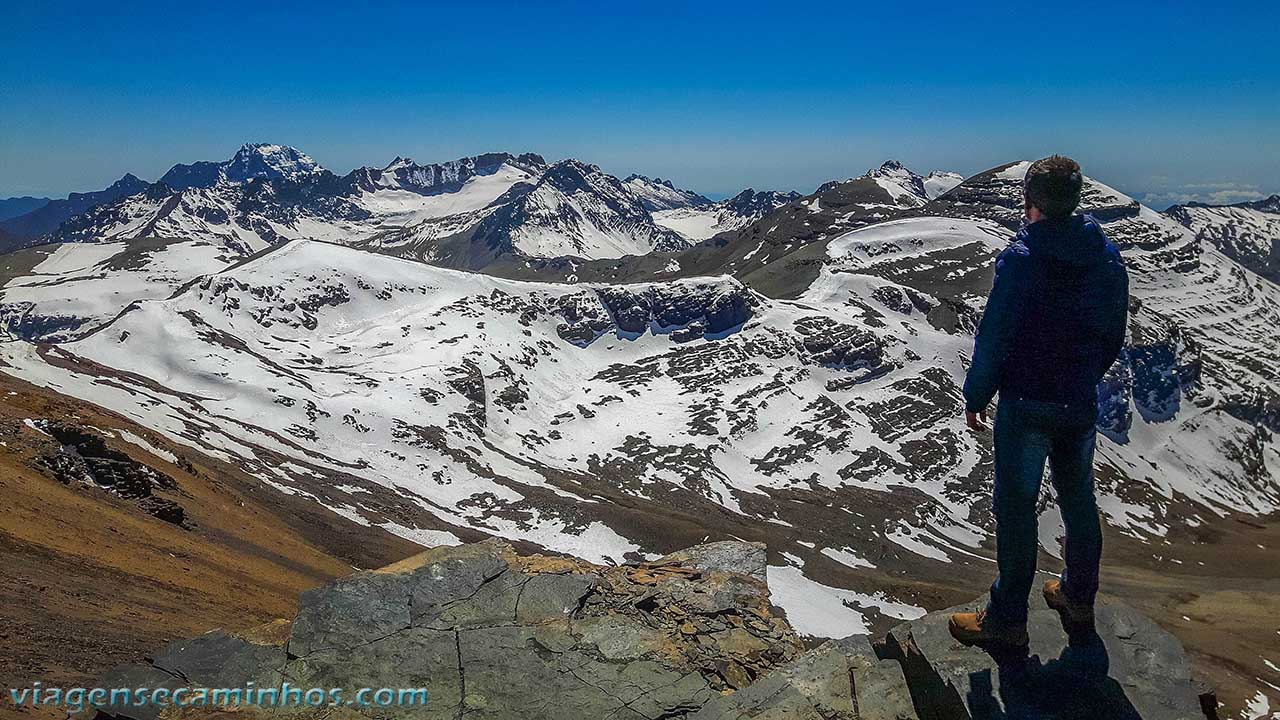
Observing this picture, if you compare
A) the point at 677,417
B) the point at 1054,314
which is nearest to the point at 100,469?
the point at 1054,314

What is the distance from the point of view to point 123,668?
9.80 metres

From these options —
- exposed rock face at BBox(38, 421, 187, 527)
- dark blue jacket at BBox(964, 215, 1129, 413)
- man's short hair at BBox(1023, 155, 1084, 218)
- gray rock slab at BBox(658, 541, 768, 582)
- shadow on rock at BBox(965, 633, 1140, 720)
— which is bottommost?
exposed rock face at BBox(38, 421, 187, 527)

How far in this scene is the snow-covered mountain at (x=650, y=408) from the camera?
257 feet

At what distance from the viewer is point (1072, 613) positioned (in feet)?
28.5

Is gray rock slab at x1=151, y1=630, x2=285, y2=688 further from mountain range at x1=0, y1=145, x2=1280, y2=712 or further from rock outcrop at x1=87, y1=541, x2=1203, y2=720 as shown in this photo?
mountain range at x1=0, y1=145, x2=1280, y2=712

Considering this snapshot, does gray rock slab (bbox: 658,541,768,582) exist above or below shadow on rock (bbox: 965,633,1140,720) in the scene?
below

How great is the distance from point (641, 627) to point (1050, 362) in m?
7.21

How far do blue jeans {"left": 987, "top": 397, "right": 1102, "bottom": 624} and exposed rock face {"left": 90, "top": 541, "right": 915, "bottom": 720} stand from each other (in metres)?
2.07

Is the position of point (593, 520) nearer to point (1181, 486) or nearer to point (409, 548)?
point (409, 548)

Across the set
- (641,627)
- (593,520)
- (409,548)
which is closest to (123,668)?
(641,627)

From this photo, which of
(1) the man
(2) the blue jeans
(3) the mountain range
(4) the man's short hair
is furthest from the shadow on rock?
(3) the mountain range

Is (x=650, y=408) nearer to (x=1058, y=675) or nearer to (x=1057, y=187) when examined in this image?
(x=1058, y=675)

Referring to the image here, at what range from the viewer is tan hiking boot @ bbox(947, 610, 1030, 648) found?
8406mm

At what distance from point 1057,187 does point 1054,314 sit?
139 cm
